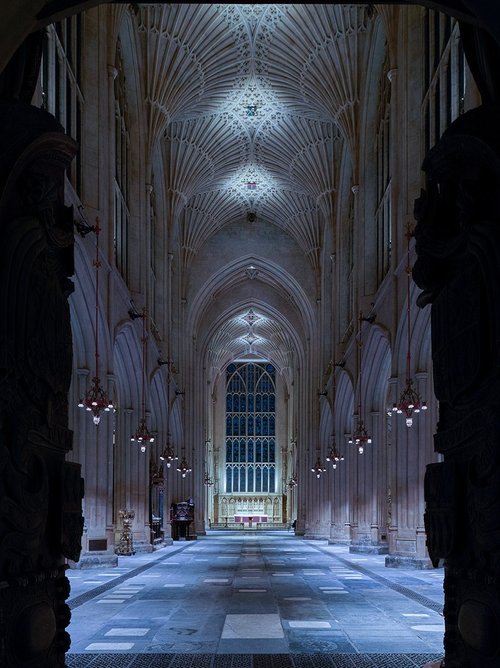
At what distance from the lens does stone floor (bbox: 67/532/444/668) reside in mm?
8008

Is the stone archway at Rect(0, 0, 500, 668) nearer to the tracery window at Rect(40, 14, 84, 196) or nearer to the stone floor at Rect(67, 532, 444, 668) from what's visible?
the stone floor at Rect(67, 532, 444, 668)

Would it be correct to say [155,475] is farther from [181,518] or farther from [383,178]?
[383,178]

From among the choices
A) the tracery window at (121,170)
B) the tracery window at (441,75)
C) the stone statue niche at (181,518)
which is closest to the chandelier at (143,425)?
the tracery window at (121,170)

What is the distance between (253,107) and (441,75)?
17.8m

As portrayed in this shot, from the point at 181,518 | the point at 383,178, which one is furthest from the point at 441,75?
the point at 181,518

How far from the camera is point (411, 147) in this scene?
20.5 meters

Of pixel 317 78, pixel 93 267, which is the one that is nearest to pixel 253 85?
pixel 317 78

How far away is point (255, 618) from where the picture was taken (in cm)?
1085

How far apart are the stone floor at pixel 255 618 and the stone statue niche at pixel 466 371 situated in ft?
8.28

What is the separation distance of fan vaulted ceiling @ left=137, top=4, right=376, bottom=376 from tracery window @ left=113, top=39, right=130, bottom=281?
1.97m

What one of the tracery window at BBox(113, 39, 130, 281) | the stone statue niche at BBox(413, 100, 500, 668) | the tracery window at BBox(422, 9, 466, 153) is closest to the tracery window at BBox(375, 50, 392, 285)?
the tracery window at BBox(422, 9, 466, 153)

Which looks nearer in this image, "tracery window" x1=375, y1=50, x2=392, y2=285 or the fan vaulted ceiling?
"tracery window" x1=375, y1=50, x2=392, y2=285

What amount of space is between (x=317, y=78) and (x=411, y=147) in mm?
11164

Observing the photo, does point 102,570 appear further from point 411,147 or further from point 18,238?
point 18,238
